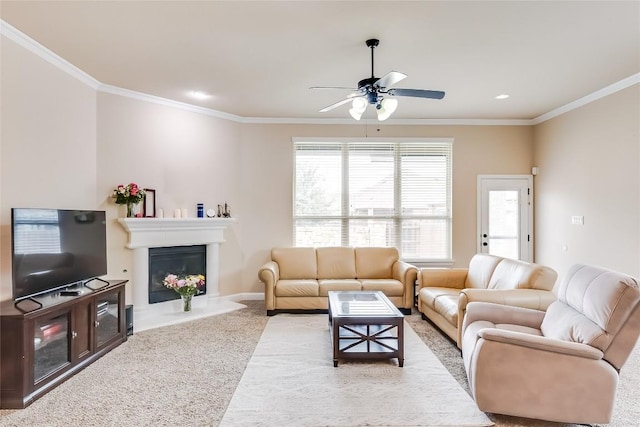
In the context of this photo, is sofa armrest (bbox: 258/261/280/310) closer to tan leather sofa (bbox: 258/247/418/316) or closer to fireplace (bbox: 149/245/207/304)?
tan leather sofa (bbox: 258/247/418/316)

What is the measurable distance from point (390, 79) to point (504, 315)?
218cm

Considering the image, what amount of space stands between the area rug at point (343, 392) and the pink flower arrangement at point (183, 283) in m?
1.60

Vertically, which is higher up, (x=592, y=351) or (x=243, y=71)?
(x=243, y=71)

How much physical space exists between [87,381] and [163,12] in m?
3.04

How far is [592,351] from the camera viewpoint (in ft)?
6.95

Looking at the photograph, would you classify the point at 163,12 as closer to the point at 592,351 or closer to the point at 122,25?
the point at 122,25

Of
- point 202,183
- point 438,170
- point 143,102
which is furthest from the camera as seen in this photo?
point 438,170

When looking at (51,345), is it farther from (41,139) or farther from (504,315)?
(504,315)

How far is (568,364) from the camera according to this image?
2.14 meters

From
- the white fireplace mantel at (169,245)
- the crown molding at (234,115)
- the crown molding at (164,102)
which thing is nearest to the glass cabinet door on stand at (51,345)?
the white fireplace mantel at (169,245)

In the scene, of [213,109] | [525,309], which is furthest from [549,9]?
[213,109]

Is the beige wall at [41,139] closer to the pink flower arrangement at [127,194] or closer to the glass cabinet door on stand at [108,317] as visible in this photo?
the pink flower arrangement at [127,194]

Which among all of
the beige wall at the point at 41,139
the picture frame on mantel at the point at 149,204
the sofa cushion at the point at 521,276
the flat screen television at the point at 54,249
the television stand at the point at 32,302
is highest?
the beige wall at the point at 41,139

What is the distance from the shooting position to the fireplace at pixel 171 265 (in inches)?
186
